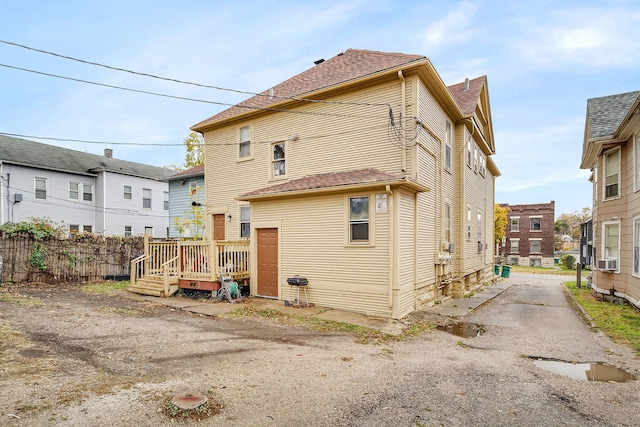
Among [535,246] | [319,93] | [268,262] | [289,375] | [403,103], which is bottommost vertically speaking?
[535,246]

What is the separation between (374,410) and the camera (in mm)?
4102

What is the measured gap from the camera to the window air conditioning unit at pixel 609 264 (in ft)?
42.5

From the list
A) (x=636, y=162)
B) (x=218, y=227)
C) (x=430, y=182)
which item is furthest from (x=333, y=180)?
(x=636, y=162)

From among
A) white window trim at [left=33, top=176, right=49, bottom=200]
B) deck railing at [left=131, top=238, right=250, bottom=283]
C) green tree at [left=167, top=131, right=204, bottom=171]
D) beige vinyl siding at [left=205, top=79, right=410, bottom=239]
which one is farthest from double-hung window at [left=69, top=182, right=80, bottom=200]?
deck railing at [left=131, top=238, right=250, bottom=283]

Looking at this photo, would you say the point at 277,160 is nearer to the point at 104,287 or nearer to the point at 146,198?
→ the point at 104,287

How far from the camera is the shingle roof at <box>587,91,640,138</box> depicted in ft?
42.2

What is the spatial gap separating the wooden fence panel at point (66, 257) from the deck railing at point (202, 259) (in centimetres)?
473

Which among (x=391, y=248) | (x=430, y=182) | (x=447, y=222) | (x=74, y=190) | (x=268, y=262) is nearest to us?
(x=391, y=248)

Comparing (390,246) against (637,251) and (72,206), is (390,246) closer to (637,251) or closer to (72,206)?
(637,251)

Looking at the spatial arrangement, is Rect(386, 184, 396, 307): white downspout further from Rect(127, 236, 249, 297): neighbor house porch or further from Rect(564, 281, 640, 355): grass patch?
Rect(127, 236, 249, 297): neighbor house porch

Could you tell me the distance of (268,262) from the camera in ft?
38.3

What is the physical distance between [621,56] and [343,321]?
549 inches

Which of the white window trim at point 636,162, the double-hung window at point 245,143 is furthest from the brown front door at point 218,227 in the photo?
the white window trim at point 636,162

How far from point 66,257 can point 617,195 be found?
21.7 metres
